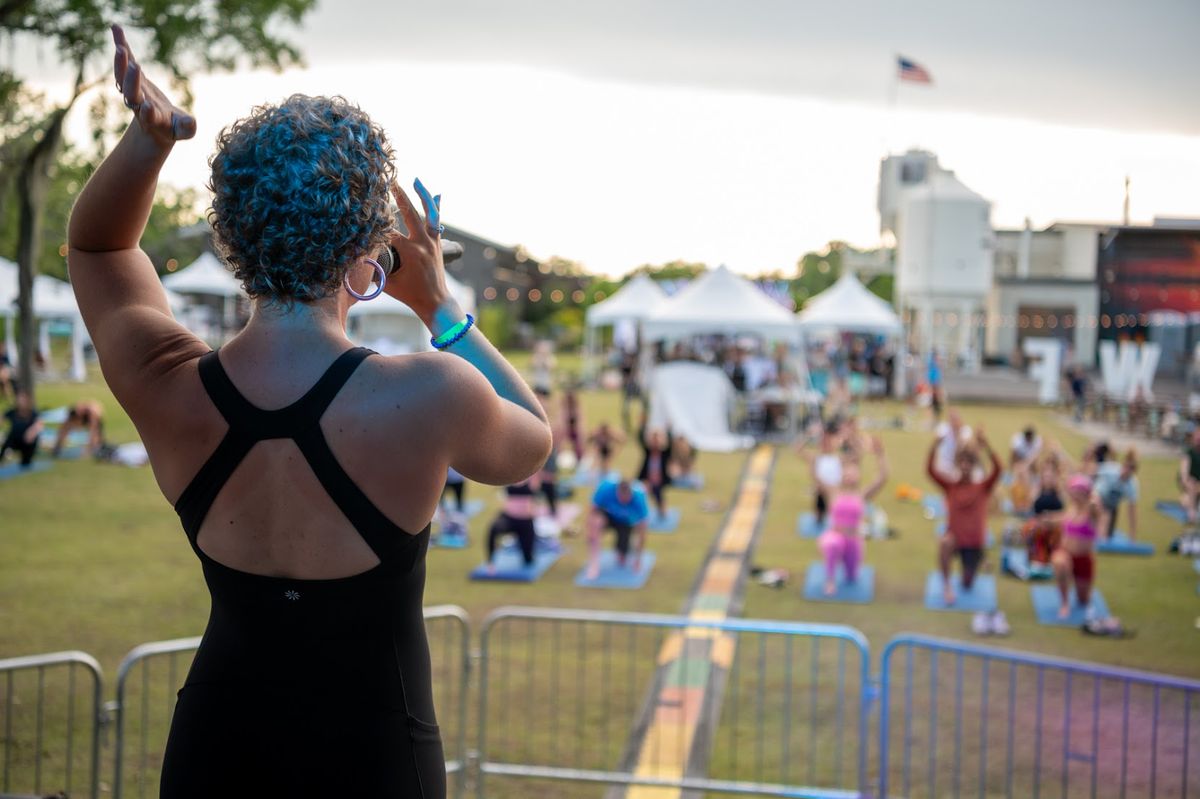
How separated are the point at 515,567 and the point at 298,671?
403 inches

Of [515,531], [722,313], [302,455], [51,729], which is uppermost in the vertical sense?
[722,313]

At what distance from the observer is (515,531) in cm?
1139

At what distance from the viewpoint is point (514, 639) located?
355 inches

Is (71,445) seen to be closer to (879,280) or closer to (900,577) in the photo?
(900,577)

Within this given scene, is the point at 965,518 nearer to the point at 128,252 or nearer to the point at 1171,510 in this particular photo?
the point at 1171,510

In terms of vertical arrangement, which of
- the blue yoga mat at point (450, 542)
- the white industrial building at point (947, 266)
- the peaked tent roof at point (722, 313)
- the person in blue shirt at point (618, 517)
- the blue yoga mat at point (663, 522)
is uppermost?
the white industrial building at point (947, 266)

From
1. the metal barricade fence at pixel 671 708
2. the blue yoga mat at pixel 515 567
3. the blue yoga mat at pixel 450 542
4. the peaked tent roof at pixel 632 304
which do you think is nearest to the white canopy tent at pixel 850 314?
the peaked tent roof at pixel 632 304

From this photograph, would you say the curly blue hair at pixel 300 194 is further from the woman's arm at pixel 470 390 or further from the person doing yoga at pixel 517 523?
the person doing yoga at pixel 517 523

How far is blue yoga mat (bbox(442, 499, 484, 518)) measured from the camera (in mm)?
14223

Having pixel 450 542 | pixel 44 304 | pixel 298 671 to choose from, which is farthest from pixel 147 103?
pixel 44 304

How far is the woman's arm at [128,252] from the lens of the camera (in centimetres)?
166

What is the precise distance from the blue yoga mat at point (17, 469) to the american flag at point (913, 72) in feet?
92.5


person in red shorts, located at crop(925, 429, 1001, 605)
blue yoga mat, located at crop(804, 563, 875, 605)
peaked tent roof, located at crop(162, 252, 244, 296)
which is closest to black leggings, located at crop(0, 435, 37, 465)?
blue yoga mat, located at crop(804, 563, 875, 605)

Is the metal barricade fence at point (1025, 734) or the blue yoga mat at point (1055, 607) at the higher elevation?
the blue yoga mat at point (1055, 607)
